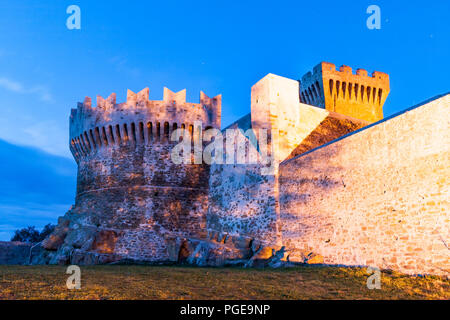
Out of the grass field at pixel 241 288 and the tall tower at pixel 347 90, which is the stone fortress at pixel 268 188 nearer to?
the tall tower at pixel 347 90

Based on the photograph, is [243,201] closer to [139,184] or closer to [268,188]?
[268,188]

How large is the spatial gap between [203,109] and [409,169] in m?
12.7

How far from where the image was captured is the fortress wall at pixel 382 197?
25.1ft

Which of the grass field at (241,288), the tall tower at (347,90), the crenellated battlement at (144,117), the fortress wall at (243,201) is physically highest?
the tall tower at (347,90)

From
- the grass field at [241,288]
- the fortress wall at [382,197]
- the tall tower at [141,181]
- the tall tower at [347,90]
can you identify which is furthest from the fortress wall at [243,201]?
the tall tower at [347,90]

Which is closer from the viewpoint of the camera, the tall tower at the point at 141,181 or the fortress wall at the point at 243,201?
the fortress wall at the point at 243,201

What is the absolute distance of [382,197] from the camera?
9008 mm

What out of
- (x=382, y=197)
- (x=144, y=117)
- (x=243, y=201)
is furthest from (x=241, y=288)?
(x=144, y=117)

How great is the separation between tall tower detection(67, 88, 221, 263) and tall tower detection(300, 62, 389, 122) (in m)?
10.7

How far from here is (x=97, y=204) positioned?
62.0 feet

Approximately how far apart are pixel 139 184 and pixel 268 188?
299 inches

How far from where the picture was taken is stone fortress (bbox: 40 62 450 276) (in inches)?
320

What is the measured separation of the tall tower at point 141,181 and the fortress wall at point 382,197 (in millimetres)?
7260

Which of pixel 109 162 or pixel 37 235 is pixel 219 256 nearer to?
pixel 109 162
